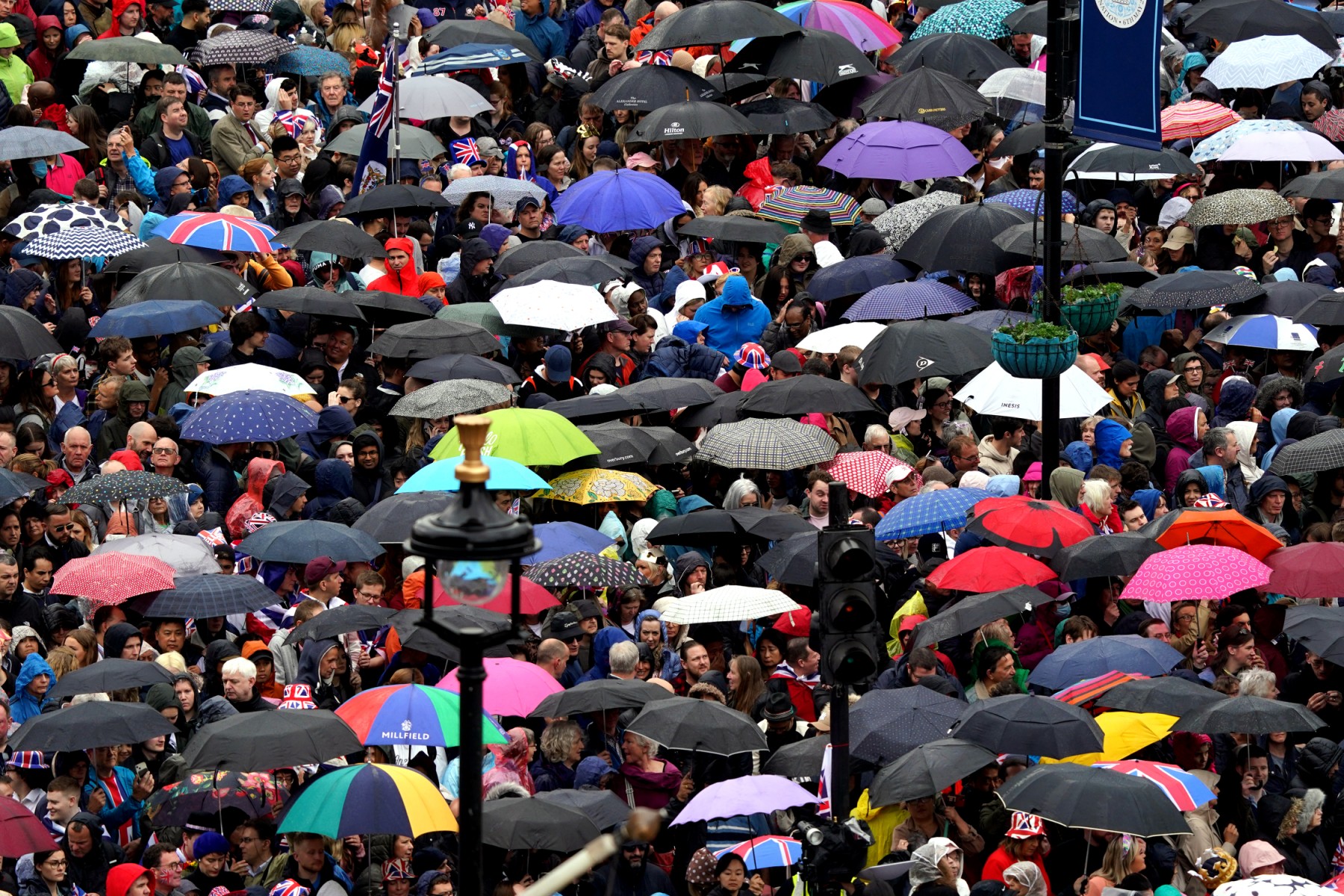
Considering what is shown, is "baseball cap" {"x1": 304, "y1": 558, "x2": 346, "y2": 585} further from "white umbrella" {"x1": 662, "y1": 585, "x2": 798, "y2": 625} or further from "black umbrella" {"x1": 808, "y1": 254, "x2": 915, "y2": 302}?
"black umbrella" {"x1": 808, "y1": 254, "x2": 915, "y2": 302}

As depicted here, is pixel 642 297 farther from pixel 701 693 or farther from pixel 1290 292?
pixel 701 693

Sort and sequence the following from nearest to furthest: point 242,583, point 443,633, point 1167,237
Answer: point 443,633 < point 242,583 < point 1167,237

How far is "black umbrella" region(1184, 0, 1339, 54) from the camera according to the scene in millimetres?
27297

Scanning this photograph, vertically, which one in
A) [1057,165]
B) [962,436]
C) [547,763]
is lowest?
[547,763]

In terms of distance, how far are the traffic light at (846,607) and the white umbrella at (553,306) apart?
8.99 meters

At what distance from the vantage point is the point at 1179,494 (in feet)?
61.3

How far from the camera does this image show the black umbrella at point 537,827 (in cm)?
1369

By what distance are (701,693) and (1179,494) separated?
188 inches

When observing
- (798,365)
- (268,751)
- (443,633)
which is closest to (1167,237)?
(798,365)

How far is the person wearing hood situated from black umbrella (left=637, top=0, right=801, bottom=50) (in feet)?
14.8

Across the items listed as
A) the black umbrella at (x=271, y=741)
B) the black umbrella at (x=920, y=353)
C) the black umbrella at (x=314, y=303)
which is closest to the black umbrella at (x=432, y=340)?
the black umbrella at (x=314, y=303)

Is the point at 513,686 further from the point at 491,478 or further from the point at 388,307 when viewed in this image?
the point at 388,307

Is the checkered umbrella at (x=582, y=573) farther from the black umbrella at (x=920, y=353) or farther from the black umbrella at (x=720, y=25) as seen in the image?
the black umbrella at (x=720, y=25)

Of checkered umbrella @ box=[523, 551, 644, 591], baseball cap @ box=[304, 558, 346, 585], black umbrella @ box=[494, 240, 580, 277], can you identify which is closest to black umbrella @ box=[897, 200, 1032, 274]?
black umbrella @ box=[494, 240, 580, 277]
